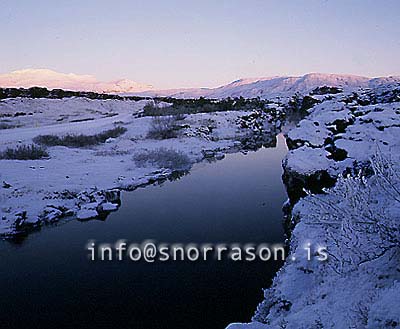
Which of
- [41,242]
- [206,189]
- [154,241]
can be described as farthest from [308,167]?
[41,242]

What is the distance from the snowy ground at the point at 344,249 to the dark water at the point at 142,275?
1258 millimetres

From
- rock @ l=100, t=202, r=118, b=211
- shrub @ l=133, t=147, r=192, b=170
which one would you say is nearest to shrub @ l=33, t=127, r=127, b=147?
shrub @ l=133, t=147, r=192, b=170

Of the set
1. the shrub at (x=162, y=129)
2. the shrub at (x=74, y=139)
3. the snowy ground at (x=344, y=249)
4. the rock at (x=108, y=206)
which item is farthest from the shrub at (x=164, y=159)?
the snowy ground at (x=344, y=249)

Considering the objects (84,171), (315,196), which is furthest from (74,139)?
(315,196)

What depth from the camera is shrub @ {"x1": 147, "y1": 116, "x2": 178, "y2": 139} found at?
31175 millimetres

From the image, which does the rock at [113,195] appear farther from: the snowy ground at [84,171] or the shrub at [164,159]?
the shrub at [164,159]

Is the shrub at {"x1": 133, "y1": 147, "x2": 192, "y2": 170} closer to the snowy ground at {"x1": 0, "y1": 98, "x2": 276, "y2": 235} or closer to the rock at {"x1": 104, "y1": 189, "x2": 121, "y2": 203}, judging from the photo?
the snowy ground at {"x1": 0, "y1": 98, "x2": 276, "y2": 235}

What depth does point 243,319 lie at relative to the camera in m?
7.37

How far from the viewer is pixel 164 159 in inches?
862

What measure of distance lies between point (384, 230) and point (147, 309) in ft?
16.9

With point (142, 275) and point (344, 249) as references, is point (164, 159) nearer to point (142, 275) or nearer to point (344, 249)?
point (142, 275)

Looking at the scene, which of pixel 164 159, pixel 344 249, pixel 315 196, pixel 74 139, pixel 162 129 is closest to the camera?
pixel 344 249

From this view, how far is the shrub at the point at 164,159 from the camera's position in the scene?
21008 millimetres

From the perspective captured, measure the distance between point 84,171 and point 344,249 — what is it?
1474 cm
